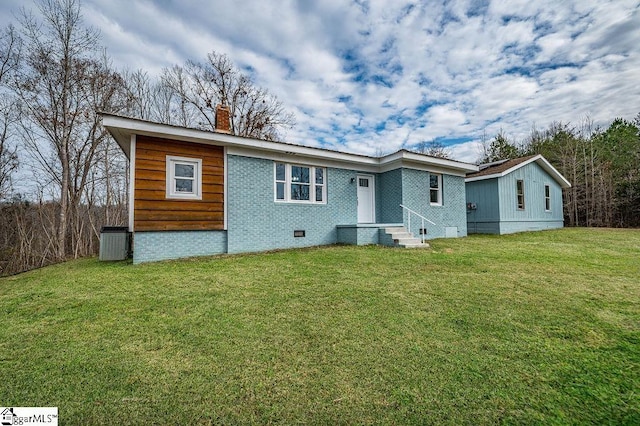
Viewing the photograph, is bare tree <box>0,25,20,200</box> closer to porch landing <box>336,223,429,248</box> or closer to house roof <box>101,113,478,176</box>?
house roof <box>101,113,478,176</box>

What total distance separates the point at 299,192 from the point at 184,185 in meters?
3.43

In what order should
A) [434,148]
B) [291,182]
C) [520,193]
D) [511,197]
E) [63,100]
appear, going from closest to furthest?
[291,182], [63,100], [511,197], [520,193], [434,148]

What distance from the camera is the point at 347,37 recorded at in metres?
9.71

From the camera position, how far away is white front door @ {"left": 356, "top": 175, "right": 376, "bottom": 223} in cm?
1038

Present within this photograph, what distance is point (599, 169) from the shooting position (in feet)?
61.1

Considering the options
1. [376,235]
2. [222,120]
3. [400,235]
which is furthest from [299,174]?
[400,235]

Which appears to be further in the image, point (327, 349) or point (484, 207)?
point (484, 207)

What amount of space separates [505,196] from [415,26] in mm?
9013

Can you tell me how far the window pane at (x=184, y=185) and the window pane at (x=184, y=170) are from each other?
158 millimetres

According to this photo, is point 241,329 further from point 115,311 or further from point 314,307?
point 115,311

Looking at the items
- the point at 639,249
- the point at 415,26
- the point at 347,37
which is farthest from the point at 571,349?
the point at 347,37

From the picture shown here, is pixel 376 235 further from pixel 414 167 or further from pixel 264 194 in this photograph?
pixel 264 194

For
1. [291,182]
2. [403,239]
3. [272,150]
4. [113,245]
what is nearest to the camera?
[113,245]

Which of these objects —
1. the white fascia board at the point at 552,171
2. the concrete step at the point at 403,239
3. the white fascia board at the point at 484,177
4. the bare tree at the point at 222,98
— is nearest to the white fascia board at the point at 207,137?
the concrete step at the point at 403,239
